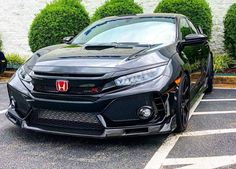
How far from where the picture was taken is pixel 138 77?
411cm

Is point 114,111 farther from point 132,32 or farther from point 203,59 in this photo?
point 203,59

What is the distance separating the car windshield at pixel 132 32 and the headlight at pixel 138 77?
36.3 inches

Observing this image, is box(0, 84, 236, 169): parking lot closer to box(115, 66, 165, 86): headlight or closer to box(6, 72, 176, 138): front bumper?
box(6, 72, 176, 138): front bumper

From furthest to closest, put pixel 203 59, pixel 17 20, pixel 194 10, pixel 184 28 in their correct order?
pixel 17 20, pixel 194 10, pixel 203 59, pixel 184 28

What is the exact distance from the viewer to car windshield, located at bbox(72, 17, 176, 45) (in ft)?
17.1

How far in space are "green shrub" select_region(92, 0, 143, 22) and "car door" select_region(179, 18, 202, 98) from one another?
3.71m

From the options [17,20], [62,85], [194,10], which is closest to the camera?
[62,85]

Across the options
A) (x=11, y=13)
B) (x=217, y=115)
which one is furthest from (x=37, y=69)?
(x=11, y=13)

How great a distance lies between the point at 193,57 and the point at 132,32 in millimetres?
893

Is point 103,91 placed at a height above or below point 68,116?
above

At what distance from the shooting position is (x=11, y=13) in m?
11.9

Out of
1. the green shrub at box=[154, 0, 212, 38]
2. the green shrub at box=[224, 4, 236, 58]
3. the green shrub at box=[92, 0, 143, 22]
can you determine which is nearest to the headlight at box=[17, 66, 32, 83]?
the green shrub at box=[92, 0, 143, 22]

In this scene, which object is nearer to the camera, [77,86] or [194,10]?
[77,86]

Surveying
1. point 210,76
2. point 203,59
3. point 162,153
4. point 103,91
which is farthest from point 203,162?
point 210,76
